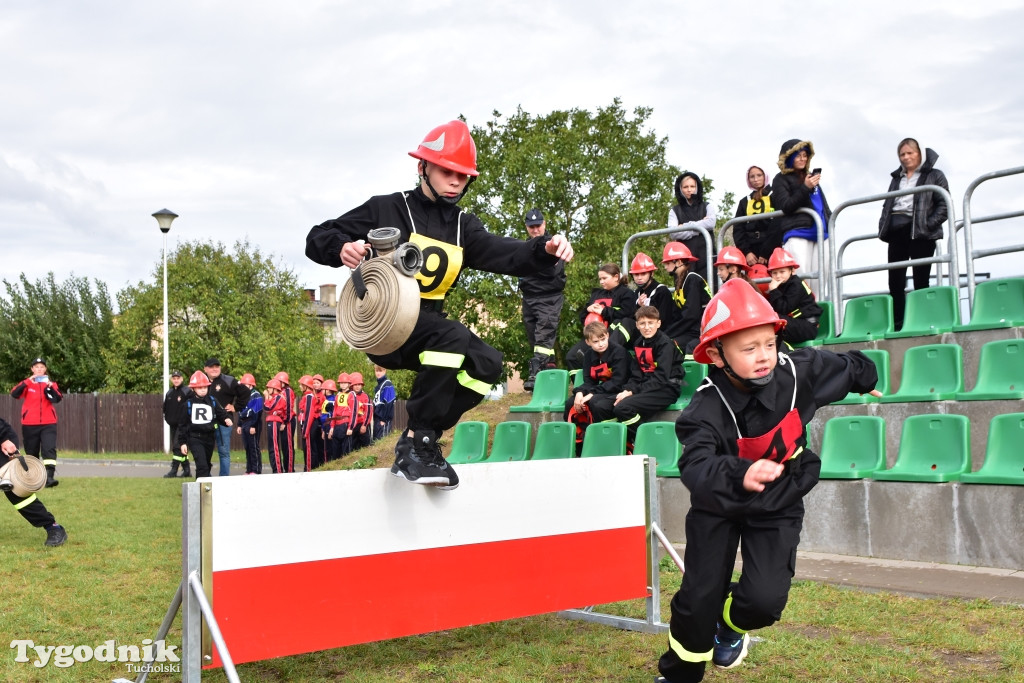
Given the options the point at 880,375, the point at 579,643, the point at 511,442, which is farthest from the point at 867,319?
the point at 579,643

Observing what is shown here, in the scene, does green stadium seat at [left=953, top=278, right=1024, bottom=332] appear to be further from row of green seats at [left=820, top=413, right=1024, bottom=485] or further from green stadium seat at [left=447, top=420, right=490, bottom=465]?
green stadium seat at [left=447, top=420, right=490, bottom=465]

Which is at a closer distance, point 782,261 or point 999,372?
point 999,372

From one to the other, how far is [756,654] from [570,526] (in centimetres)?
124

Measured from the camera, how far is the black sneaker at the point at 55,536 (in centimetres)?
1012

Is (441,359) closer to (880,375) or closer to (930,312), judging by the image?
(880,375)

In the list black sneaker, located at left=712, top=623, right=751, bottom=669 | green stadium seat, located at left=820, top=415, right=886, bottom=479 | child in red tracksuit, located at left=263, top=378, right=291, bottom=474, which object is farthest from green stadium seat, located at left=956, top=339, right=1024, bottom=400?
child in red tracksuit, located at left=263, top=378, right=291, bottom=474

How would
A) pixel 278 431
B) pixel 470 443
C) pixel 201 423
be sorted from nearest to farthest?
pixel 470 443
pixel 201 423
pixel 278 431

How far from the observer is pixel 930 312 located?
10617mm

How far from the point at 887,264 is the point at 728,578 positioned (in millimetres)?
7274

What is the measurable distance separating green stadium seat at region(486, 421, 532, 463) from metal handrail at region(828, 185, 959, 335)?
12.0 ft

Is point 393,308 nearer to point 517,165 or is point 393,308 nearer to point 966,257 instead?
point 966,257

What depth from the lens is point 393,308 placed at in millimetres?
4711

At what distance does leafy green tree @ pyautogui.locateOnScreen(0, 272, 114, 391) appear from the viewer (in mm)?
42000

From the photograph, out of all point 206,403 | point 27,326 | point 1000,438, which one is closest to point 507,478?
point 1000,438
